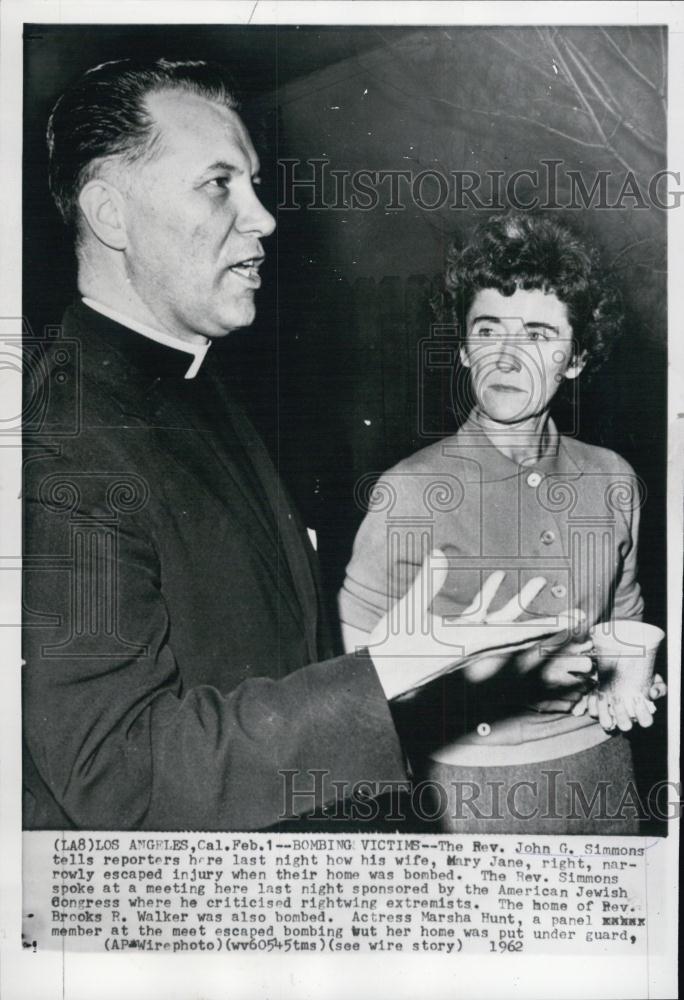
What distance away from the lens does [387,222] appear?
146cm

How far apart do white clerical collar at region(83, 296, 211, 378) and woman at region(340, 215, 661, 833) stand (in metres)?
0.37

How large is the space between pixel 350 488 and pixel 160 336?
40 centimetres

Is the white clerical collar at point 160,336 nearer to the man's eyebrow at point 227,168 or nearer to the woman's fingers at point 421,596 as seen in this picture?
the man's eyebrow at point 227,168

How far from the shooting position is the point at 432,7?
4.81 feet

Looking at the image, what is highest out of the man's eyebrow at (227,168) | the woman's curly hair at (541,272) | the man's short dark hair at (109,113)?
the man's short dark hair at (109,113)

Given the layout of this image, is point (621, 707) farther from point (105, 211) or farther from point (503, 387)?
point (105, 211)

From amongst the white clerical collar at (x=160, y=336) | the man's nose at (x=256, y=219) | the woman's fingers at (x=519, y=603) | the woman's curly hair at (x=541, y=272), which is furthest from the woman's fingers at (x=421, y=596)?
the man's nose at (x=256, y=219)

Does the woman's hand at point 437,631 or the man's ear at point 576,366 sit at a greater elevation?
the man's ear at point 576,366

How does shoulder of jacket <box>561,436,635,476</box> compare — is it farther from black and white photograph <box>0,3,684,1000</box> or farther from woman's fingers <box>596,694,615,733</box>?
woman's fingers <box>596,694,615,733</box>

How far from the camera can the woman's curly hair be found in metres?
1.44

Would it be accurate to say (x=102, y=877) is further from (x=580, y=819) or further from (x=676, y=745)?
(x=676, y=745)

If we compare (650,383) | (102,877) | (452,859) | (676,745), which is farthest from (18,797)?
(650,383)

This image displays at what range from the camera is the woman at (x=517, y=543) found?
1428 mm

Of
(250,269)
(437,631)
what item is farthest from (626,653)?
(250,269)
